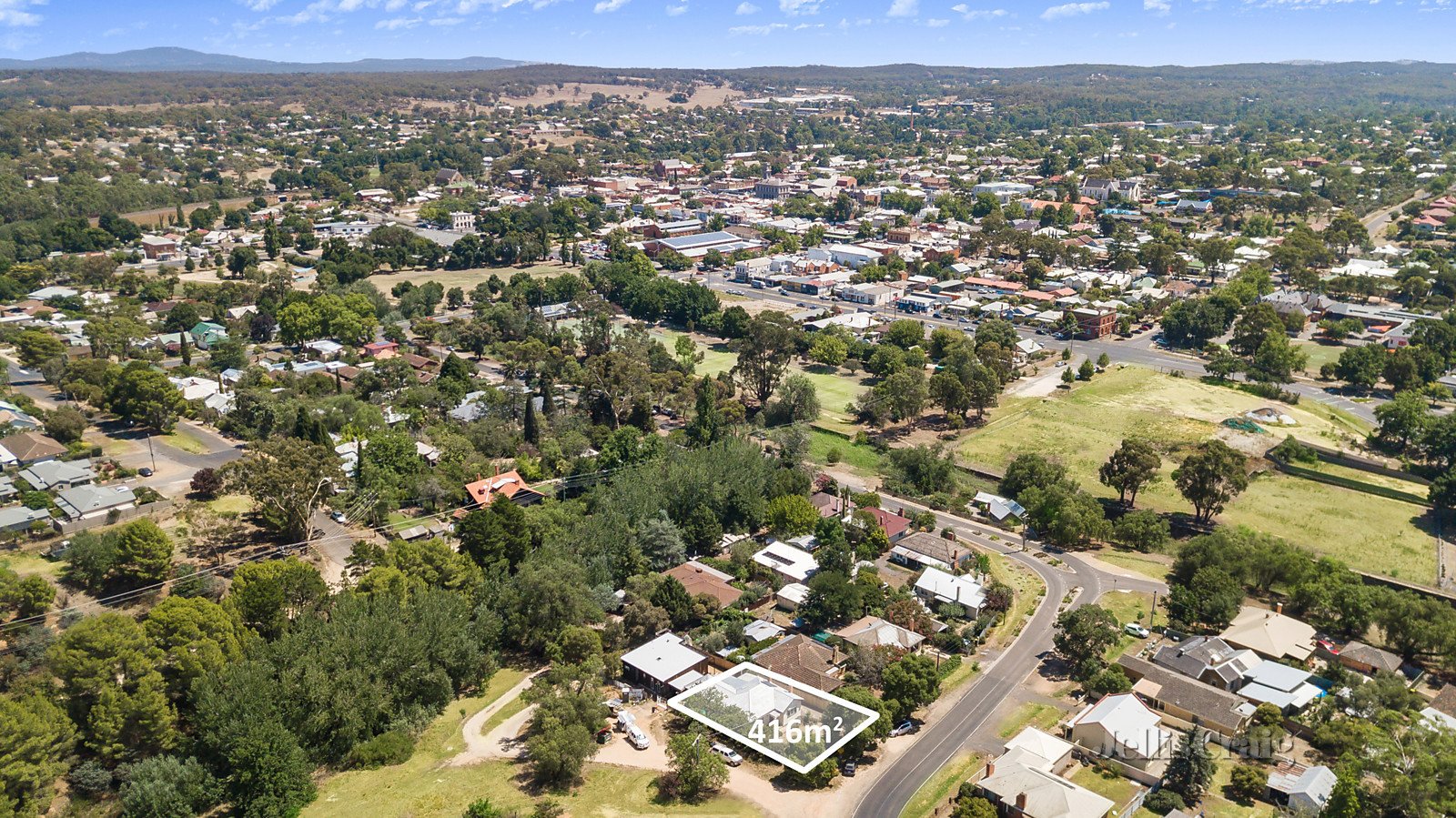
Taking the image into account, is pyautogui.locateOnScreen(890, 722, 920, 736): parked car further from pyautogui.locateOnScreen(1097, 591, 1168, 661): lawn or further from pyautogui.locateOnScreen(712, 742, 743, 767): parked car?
pyautogui.locateOnScreen(1097, 591, 1168, 661): lawn

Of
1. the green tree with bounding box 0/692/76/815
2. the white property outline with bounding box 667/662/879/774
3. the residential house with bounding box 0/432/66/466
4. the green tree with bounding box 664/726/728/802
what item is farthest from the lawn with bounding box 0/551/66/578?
the green tree with bounding box 664/726/728/802

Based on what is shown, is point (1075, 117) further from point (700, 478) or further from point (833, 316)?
point (700, 478)

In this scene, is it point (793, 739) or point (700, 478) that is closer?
point (793, 739)

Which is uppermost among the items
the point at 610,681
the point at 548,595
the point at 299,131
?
the point at 299,131

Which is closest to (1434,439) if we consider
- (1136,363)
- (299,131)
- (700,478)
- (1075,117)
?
(1136,363)

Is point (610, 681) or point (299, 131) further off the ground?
point (299, 131)

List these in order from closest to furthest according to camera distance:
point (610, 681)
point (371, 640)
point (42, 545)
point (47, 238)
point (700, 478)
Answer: point (371, 640), point (610, 681), point (42, 545), point (700, 478), point (47, 238)

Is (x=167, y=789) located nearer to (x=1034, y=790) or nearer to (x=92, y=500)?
(x=92, y=500)

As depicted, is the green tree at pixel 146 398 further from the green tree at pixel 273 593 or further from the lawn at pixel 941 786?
the lawn at pixel 941 786
